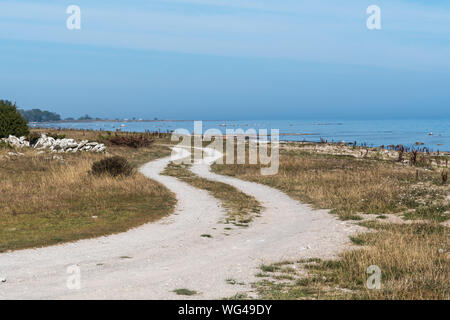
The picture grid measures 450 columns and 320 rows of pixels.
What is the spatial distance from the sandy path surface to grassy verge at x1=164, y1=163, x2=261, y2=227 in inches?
26.5

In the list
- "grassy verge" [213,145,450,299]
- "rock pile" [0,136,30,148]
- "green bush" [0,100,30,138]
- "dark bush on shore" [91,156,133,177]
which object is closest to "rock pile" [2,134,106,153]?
"rock pile" [0,136,30,148]

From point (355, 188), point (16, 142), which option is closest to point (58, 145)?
point (16, 142)

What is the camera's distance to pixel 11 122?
49250 millimetres

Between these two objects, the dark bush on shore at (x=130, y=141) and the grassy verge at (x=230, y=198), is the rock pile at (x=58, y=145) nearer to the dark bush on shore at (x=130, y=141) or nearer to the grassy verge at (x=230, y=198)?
the dark bush on shore at (x=130, y=141)

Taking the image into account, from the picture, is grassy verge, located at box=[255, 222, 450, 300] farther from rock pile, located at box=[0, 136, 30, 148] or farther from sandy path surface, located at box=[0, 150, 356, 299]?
rock pile, located at box=[0, 136, 30, 148]

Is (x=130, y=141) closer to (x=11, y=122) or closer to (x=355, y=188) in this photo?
(x=11, y=122)

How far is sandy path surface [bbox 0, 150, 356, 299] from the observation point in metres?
10.2

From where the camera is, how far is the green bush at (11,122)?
1913 inches

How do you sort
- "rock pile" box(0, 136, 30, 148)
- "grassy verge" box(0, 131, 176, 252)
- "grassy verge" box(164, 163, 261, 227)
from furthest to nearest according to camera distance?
"rock pile" box(0, 136, 30, 148) → "grassy verge" box(164, 163, 261, 227) → "grassy verge" box(0, 131, 176, 252)

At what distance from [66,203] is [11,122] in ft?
105

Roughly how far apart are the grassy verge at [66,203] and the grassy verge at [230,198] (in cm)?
295
